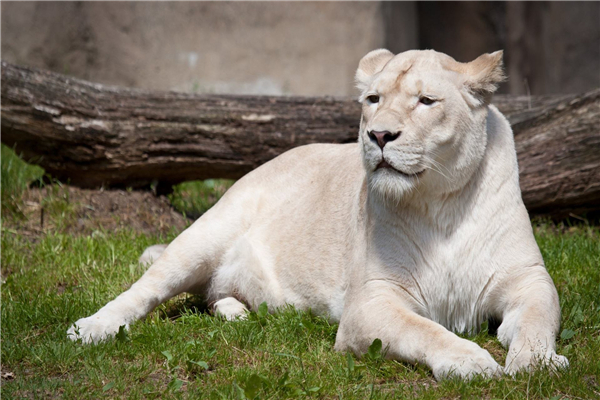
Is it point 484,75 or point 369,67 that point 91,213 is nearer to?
point 369,67

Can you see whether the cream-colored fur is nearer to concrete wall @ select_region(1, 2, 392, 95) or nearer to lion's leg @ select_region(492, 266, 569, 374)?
lion's leg @ select_region(492, 266, 569, 374)

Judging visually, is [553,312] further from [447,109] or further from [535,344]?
[447,109]

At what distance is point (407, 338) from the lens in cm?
330

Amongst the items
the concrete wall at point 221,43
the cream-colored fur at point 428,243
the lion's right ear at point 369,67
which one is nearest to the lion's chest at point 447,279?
the cream-colored fur at point 428,243

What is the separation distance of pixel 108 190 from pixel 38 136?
80 cm

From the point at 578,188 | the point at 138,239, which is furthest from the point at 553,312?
the point at 138,239

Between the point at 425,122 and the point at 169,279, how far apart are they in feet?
6.35

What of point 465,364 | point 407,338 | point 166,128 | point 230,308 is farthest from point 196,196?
point 465,364

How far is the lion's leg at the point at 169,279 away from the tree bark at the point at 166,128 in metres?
1.75

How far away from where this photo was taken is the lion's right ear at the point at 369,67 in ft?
12.9

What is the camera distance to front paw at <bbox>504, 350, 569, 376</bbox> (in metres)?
3.06

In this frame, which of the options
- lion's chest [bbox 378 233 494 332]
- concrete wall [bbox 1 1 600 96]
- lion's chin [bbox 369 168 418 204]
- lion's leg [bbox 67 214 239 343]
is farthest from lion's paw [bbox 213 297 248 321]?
concrete wall [bbox 1 1 600 96]

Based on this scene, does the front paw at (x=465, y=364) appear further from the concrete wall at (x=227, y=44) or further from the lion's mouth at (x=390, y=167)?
the concrete wall at (x=227, y=44)

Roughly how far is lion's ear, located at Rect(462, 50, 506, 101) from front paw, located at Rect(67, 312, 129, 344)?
2.20 metres
